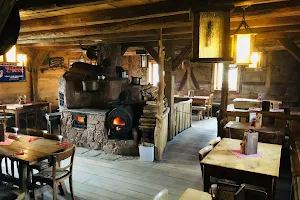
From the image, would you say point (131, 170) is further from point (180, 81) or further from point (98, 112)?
point (180, 81)

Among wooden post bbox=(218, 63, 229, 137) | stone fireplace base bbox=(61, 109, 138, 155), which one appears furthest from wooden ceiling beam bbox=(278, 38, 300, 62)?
stone fireplace base bbox=(61, 109, 138, 155)

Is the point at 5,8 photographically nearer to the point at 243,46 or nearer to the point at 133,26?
the point at 243,46

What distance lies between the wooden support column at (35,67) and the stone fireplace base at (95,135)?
2.87m

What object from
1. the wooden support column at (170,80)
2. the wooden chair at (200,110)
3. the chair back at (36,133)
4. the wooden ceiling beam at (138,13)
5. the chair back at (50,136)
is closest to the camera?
the wooden ceiling beam at (138,13)

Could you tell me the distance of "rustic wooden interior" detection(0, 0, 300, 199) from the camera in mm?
3039

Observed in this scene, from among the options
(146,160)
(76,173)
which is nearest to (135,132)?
(146,160)

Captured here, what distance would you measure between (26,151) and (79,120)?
9.13 ft

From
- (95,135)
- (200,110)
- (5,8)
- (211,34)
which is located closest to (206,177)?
(211,34)

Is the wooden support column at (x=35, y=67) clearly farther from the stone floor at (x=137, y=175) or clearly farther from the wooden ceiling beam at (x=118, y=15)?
the wooden ceiling beam at (x=118, y=15)

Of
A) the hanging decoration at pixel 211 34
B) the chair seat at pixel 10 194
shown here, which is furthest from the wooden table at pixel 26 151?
the hanging decoration at pixel 211 34

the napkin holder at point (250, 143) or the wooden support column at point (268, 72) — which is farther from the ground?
the wooden support column at point (268, 72)

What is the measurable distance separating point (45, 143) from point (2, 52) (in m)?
2.50

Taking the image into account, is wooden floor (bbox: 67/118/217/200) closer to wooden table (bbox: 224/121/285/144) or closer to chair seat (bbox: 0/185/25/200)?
wooden table (bbox: 224/121/285/144)

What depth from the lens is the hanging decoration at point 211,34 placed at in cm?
213
